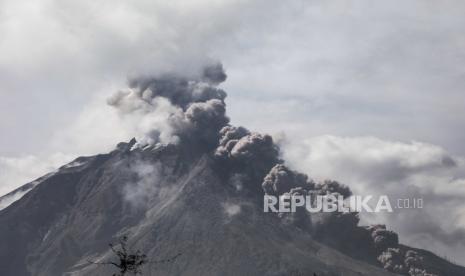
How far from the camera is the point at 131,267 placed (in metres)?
25.8
